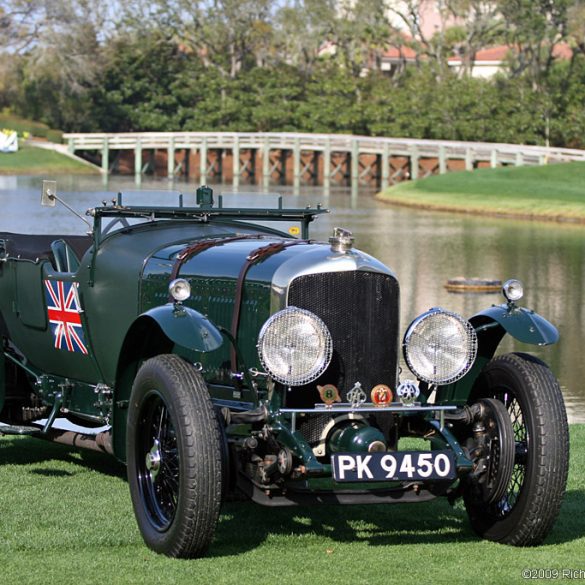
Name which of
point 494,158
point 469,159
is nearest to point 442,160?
point 469,159

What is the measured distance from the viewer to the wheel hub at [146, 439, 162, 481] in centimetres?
649

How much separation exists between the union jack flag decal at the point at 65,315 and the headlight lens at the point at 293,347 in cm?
210

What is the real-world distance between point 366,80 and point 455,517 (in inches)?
2589

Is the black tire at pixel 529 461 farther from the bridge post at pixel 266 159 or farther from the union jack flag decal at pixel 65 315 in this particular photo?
the bridge post at pixel 266 159

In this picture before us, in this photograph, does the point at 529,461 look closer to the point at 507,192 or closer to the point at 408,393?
the point at 408,393

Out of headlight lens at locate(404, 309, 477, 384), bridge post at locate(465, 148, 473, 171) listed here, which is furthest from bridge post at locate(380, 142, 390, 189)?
headlight lens at locate(404, 309, 477, 384)

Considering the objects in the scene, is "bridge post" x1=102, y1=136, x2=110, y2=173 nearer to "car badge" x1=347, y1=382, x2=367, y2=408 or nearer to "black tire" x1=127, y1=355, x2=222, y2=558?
"black tire" x1=127, y1=355, x2=222, y2=558

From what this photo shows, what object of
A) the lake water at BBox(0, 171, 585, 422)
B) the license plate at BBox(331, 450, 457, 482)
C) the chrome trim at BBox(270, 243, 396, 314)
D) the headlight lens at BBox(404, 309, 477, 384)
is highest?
the chrome trim at BBox(270, 243, 396, 314)

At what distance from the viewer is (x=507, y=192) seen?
4503 cm

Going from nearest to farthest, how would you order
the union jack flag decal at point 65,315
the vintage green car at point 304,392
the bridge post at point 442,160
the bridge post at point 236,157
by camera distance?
the vintage green car at point 304,392 < the union jack flag decal at point 65,315 < the bridge post at point 442,160 < the bridge post at point 236,157

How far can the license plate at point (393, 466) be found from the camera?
20.1ft

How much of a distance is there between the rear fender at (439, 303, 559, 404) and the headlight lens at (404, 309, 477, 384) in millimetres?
295

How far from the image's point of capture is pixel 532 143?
63750 millimetres

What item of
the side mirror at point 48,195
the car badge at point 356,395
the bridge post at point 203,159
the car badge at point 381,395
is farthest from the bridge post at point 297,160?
the car badge at point 356,395
